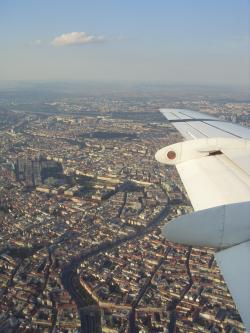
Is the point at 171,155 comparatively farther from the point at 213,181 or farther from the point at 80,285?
the point at 80,285

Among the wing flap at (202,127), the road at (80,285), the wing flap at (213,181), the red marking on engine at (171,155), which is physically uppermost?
the wing flap at (202,127)

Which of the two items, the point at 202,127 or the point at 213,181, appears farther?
the point at 202,127

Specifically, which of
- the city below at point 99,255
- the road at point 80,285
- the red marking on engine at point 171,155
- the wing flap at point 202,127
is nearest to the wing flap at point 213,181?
the red marking on engine at point 171,155

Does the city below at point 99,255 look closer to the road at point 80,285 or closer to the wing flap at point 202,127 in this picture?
the road at point 80,285

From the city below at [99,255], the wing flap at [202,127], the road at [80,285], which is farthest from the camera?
the city below at [99,255]

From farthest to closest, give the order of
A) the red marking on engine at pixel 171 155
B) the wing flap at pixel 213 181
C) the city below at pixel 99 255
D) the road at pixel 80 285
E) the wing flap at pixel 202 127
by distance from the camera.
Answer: the city below at pixel 99 255
the road at pixel 80 285
the wing flap at pixel 202 127
the red marking on engine at pixel 171 155
the wing flap at pixel 213 181

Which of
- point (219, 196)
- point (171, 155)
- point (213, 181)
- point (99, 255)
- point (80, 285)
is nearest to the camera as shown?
point (219, 196)

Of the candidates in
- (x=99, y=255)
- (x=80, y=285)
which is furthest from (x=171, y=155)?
(x=99, y=255)

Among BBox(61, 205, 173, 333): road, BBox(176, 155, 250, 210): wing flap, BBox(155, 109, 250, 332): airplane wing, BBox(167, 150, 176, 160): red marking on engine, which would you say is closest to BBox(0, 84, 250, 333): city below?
BBox(61, 205, 173, 333): road
